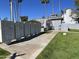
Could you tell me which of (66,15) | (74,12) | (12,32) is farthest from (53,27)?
(12,32)

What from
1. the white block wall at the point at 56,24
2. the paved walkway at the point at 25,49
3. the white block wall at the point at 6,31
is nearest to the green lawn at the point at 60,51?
the paved walkway at the point at 25,49

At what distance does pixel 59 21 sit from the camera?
72938 millimetres

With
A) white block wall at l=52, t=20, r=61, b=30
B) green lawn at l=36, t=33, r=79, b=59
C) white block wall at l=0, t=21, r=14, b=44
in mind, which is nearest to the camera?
green lawn at l=36, t=33, r=79, b=59

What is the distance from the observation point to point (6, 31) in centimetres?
1861

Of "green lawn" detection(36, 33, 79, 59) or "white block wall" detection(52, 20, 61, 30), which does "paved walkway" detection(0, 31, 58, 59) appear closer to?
"green lawn" detection(36, 33, 79, 59)

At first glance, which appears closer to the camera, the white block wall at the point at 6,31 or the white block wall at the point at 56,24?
the white block wall at the point at 6,31

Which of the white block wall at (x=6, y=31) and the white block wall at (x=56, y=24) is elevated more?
the white block wall at (x=6, y=31)

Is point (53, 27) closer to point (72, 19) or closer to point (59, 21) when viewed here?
point (59, 21)

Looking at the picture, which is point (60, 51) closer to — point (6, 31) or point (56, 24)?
point (6, 31)

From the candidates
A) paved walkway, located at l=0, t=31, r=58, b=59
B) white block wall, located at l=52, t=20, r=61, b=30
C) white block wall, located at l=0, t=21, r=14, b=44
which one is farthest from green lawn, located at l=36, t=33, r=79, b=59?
white block wall, located at l=52, t=20, r=61, b=30

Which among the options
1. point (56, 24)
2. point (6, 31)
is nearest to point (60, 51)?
point (6, 31)

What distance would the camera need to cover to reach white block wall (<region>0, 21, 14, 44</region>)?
57.2ft

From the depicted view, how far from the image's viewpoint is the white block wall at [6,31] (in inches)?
687

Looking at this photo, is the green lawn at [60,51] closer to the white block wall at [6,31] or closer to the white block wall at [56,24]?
the white block wall at [6,31]
